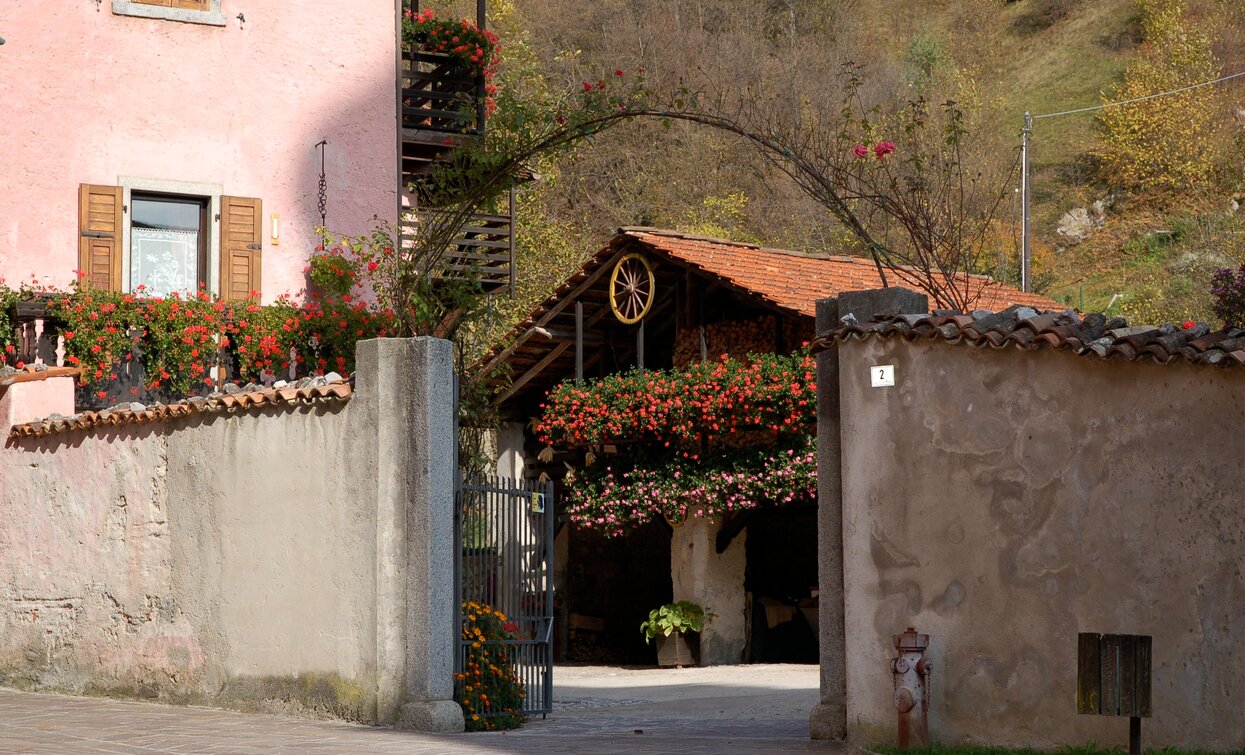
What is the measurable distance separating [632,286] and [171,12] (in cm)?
631

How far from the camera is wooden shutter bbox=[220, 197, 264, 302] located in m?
15.5

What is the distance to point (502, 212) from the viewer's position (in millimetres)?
19047

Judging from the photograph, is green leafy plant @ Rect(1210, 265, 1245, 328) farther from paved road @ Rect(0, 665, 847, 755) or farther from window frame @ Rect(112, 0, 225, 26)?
window frame @ Rect(112, 0, 225, 26)

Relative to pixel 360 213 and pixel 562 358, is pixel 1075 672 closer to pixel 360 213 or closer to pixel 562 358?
pixel 360 213

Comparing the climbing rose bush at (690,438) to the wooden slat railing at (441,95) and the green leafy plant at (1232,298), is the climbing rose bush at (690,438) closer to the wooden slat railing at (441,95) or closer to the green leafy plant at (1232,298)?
the wooden slat railing at (441,95)

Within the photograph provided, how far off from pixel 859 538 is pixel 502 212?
1153 cm

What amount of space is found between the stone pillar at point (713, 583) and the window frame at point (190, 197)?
646 centimetres

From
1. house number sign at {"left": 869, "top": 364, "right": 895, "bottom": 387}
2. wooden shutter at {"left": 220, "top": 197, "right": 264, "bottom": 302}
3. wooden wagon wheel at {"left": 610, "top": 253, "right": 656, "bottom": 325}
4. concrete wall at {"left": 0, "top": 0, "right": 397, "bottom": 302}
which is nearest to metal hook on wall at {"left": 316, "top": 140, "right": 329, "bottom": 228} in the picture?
concrete wall at {"left": 0, "top": 0, "right": 397, "bottom": 302}

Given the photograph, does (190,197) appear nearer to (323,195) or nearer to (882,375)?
(323,195)

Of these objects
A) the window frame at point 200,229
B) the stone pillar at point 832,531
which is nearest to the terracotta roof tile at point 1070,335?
the stone pillar at point 832,531

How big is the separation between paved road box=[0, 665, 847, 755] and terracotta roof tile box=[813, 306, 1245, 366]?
2.47 metres

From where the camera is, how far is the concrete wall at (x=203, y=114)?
14.9m

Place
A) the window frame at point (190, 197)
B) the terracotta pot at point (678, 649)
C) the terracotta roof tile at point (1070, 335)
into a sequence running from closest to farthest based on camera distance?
the terracotta roof tile at point (1070, 335), the window frame at point (190, 197), the terracotta pot at point (678, 649)

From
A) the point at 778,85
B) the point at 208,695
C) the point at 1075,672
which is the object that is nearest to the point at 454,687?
the point at 208,695
